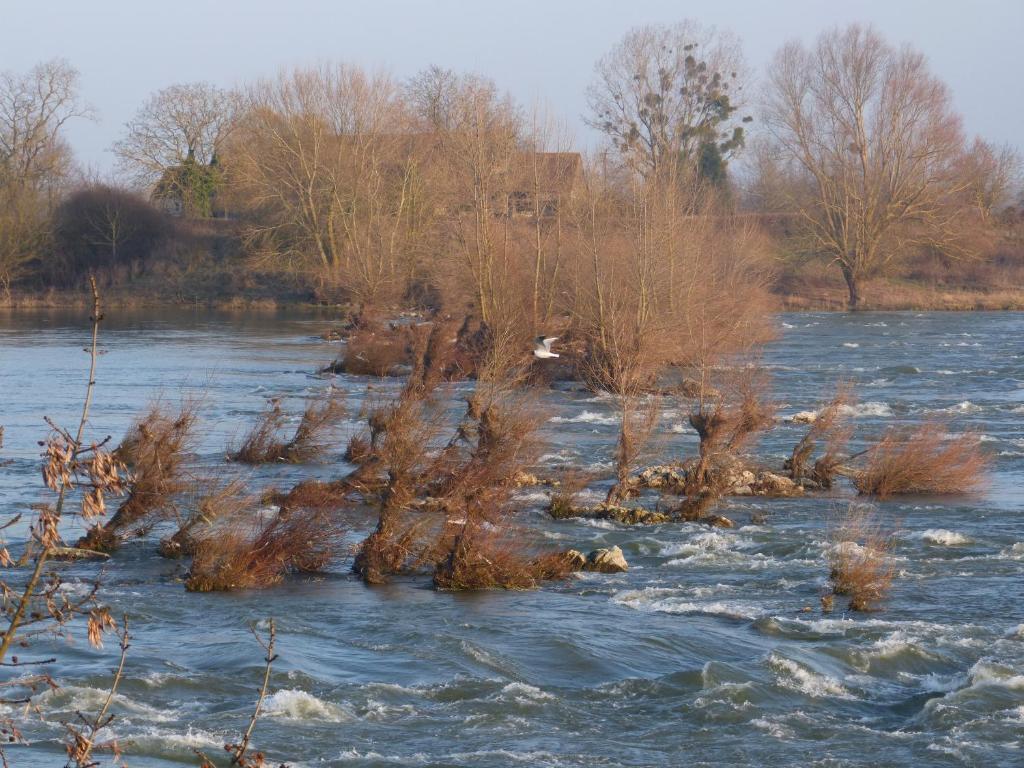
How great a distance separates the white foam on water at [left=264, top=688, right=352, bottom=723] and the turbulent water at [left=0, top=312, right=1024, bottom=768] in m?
0.02

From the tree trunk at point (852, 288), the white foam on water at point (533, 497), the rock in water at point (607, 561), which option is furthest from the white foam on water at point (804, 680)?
the tree trunk at point (852, 288)

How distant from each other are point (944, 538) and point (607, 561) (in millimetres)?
4095

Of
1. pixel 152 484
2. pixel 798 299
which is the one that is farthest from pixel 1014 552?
pixel 798 299

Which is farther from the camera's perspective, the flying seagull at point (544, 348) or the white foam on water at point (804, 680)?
the flying seagull at point (544, 348)

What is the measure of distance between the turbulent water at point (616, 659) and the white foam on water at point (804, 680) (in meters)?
0.02

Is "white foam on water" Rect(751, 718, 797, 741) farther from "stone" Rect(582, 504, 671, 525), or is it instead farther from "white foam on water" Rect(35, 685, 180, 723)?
"stone" Rect(582, 504, 671, 525)

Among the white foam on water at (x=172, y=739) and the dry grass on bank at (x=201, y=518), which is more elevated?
the dry grass on bank at (x=201, y=518)

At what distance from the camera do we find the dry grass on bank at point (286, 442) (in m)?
19.6

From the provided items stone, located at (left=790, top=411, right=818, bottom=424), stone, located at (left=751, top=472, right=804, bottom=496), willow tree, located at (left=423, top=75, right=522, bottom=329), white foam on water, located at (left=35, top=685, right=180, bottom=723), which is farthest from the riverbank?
white foam on water, located at (left=35, top=685, right=180, bottom=723)

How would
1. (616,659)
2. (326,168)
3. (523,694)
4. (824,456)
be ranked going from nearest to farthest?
(523,694) < (616,659) < (824,456) < (326,168)

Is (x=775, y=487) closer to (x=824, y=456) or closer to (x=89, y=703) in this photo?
(x=824, y=456)

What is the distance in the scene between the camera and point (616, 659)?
1088 centimetres

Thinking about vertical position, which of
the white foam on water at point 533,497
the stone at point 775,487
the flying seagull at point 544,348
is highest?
the flying seagull at point 544,348

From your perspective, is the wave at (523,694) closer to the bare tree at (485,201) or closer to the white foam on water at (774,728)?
the white foam on water at (774,728)
